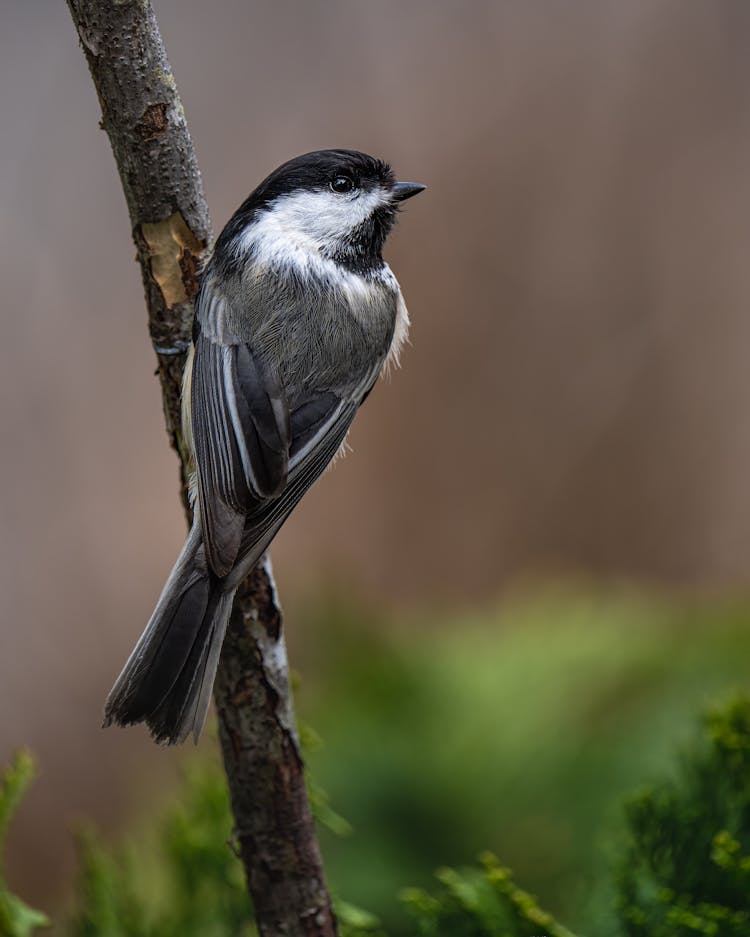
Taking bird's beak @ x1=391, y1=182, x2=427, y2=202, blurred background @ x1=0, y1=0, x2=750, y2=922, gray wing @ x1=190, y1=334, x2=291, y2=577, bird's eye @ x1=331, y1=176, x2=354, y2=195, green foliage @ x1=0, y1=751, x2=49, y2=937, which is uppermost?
blurred background @ x1=0, y1=0, x2=750, y2=922

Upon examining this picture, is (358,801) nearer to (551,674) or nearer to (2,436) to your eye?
(551,674)

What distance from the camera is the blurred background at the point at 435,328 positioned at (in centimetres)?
329

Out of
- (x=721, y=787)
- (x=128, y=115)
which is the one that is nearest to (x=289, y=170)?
(x=128, y=115)

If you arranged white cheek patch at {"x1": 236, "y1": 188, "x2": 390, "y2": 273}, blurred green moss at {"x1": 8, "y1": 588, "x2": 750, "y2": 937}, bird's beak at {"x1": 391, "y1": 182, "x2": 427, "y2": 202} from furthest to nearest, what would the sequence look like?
1. bird's beak at {"x1": 391, "y1": 182, "x2": 427, "y2": 202}
2. white cheek patch at {"x1": 236, "y1": 188, "x2": 390, "y2": 273}
3. blurred green moss at {"x1": 8, "y1": 588, "x2": 750, "y2": 937}

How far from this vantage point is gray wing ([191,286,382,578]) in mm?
1205

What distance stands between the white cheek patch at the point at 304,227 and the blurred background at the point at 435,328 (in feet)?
5.12

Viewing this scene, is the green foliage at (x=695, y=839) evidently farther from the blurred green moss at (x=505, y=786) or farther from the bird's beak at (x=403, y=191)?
the bird's beak at (x=403, y=191)

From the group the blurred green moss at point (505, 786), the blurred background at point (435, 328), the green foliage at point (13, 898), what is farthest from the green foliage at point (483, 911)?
the blurred background at point (435, 328)

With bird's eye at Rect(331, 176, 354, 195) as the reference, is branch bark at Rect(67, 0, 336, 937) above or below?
below

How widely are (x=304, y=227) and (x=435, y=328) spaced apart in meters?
2.10

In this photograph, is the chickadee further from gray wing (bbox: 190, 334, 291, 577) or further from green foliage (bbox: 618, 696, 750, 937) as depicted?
green foliage (bbox: 618, 696, 750, 937)

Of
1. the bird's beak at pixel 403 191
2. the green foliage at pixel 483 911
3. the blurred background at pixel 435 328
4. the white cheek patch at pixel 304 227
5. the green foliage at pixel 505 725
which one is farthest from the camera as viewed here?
the blurred background at pixel 435 328

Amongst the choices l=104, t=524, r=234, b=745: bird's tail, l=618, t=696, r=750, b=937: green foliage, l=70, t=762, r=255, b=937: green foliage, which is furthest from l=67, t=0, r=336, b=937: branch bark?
l=618, t=696, r=750, b=937: green foliage

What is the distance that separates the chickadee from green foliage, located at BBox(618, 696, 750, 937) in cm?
51
